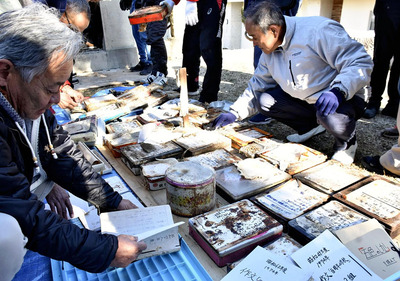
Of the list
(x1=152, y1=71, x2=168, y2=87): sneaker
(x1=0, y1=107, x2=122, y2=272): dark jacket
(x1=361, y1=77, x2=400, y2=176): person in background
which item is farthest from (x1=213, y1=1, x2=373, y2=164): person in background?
(x1=152, y1=71, x2=168, y2=87): sneaker

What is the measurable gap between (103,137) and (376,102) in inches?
106

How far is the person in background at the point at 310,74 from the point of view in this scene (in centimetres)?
198

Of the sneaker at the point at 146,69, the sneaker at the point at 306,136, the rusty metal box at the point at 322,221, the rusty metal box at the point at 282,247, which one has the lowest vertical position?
the sneaker at the point at 146,69

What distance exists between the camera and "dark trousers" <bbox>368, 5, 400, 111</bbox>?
2.89 metres

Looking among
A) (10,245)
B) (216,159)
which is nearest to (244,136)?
(216,159)

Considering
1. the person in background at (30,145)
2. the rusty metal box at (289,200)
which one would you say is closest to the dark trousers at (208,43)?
the rusty metal box at (289,200)

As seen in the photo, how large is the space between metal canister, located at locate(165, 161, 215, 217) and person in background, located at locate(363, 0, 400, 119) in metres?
2.31

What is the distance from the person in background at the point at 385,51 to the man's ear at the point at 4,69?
3.10 m

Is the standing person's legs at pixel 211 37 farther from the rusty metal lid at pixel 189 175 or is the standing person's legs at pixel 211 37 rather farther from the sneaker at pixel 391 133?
the rusty metal lid at pixel 189 175

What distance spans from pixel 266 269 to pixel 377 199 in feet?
2.48

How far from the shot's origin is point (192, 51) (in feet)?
12.1

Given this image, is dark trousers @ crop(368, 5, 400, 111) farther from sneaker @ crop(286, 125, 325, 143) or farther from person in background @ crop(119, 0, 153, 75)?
person in background @ crop(119, 0, 153, 75)

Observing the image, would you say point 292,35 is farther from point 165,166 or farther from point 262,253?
point 262,253

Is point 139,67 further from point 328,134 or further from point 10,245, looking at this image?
point 10,245
